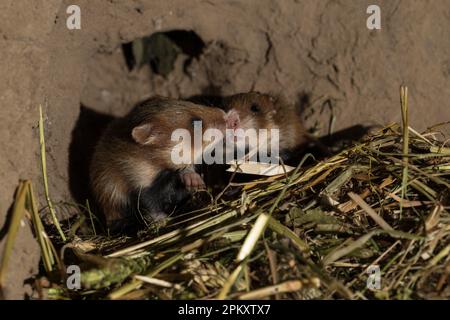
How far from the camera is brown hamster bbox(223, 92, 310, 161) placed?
6270 millimetres

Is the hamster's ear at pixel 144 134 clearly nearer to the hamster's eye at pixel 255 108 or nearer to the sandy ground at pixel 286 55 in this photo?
the sandy ground at pixel 286 55

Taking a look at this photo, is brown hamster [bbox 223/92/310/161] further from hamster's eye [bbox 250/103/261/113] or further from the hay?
the hay

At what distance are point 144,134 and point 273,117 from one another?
1.74 metres

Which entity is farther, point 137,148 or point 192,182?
point 137,148

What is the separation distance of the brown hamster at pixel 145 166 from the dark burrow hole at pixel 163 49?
51.4 inches

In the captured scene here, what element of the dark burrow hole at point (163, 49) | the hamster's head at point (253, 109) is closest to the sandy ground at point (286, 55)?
the dark burrow hole at point (163, 49)

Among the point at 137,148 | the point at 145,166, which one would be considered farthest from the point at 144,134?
the point at 145,166

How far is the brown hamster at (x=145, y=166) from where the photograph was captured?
5.48m

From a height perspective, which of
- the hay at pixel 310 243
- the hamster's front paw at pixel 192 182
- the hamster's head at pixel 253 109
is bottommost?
the hay at pixel 310 243

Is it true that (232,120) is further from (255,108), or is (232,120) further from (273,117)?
(273,117)

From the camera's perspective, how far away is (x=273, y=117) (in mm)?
6504
